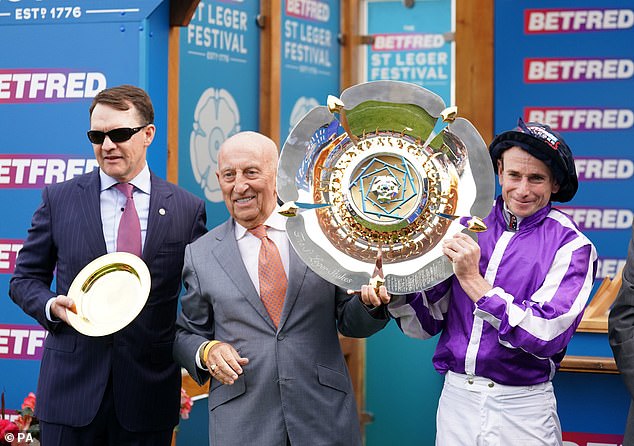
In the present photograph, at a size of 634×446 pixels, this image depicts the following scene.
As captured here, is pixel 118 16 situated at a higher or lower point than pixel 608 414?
higher

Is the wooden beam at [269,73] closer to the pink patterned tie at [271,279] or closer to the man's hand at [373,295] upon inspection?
the pink patterned tie at [271,279]

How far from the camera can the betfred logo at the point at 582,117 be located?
17.0 ft

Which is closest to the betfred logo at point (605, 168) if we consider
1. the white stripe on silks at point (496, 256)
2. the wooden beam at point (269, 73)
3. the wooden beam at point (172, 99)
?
the wooden beam at point (269, 73)

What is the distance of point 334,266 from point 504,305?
0.44 m

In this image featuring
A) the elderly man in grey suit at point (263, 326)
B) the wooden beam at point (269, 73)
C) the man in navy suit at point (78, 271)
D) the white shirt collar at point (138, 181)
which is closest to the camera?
the elderly man in grey suit at point (263, 326)

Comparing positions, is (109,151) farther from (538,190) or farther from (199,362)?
(538,190)

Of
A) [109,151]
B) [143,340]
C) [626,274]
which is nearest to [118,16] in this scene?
[109,151]

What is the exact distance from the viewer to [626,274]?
8.80 ft

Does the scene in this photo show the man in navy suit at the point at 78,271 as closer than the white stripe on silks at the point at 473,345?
No

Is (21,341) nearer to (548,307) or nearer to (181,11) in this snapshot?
(181,11)

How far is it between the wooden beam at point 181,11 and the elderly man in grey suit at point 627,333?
2039 mm

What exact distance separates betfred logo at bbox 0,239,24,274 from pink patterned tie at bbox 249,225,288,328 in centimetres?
154

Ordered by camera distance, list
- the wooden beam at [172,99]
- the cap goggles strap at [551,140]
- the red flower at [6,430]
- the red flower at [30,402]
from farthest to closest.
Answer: the wooden beam at [172,99] → the red flower at [30,402] → the red flower at [6,430] → the cap goggles strap at [551,140]

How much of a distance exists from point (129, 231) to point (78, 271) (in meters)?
0.19
